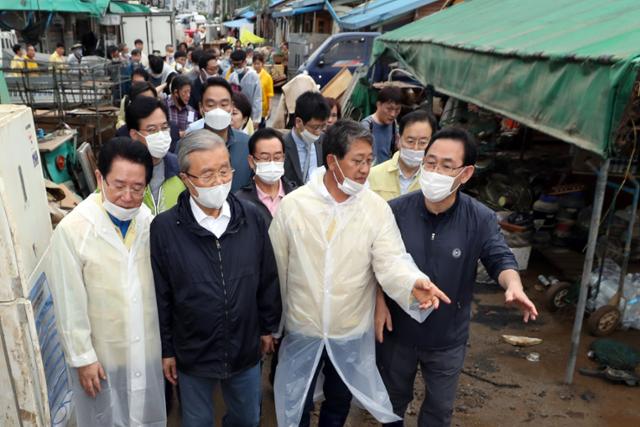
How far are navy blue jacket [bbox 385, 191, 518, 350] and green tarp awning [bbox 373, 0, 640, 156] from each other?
1024mm

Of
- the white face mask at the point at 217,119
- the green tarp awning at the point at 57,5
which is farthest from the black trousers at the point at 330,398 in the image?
the green tarp awning at the point at 57,5

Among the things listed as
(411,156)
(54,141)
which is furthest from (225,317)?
(54,141)

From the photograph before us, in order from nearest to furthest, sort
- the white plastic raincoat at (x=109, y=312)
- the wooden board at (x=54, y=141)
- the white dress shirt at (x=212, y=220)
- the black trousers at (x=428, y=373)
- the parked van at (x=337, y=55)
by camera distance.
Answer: the white plastic raincoat at (x=109, y=312) < the white dress shirt at (x=212, y=220) < the black trousers at (x=428, y=373) < the wooden board at (x=54, y=141) < the parked van at (x=337, y=55)

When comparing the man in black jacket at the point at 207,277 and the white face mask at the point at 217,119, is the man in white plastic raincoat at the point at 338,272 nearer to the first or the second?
the man in black jacket at the point at 207,277

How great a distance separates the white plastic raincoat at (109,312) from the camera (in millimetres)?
2092

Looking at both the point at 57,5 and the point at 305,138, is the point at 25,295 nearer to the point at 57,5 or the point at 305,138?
the point at 305,138

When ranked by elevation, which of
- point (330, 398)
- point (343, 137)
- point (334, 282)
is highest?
point (343, 137)

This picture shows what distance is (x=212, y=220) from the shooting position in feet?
7.27

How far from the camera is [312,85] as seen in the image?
8.05 meters

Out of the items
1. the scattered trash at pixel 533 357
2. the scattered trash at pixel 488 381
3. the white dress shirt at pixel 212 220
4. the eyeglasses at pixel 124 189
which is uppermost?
the eyeglasses at pixel 124 189

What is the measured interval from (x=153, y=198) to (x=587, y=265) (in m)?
2.83

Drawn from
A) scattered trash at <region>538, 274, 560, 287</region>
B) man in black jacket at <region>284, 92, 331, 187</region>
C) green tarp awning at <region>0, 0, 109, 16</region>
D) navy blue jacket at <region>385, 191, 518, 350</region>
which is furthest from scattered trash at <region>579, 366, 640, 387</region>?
green tarp awning at <region>0, 0, 109, 16</region>

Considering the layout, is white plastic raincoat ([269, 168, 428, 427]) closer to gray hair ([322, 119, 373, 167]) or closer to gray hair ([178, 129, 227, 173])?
gray hair ([322, 119, 373, 167])

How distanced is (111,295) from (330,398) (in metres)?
1.24
